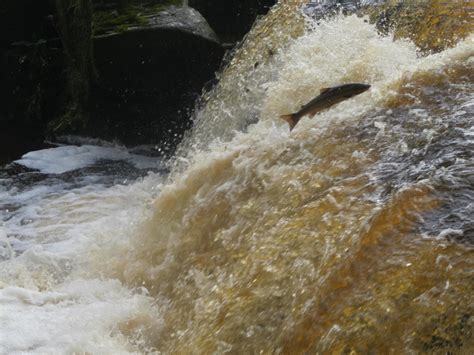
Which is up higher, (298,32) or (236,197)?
(298,32)

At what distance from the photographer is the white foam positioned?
6.89 meters

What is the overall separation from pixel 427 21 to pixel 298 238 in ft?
8.98

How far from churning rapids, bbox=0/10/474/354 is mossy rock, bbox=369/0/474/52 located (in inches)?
6.7

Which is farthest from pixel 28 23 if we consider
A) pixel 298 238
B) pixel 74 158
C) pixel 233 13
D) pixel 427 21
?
pixel 298 238

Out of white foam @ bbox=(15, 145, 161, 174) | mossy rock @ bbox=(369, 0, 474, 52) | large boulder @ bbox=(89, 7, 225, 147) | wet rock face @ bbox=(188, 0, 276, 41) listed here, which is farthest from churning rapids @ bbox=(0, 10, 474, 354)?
wet rock face @ bbox=(188, 0, 276, 41)

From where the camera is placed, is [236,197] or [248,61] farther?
[248,61]

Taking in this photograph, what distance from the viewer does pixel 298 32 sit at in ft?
19.1

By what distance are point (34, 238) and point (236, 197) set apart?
2.02m

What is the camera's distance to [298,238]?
2969mm

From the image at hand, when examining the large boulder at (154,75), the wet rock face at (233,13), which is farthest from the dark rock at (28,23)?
the wet rock face at (233,13)

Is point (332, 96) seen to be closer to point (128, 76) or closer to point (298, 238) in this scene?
point (298, 238)

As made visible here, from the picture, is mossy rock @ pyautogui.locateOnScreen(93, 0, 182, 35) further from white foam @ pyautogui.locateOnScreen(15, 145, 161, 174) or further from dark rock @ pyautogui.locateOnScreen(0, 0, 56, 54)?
white foam @ pyautogui.locateOnScreen(15, 145, 161, 174)

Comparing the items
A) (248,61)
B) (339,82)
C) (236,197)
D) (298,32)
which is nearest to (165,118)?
(248,61)

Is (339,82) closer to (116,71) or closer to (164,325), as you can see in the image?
(164,325)
